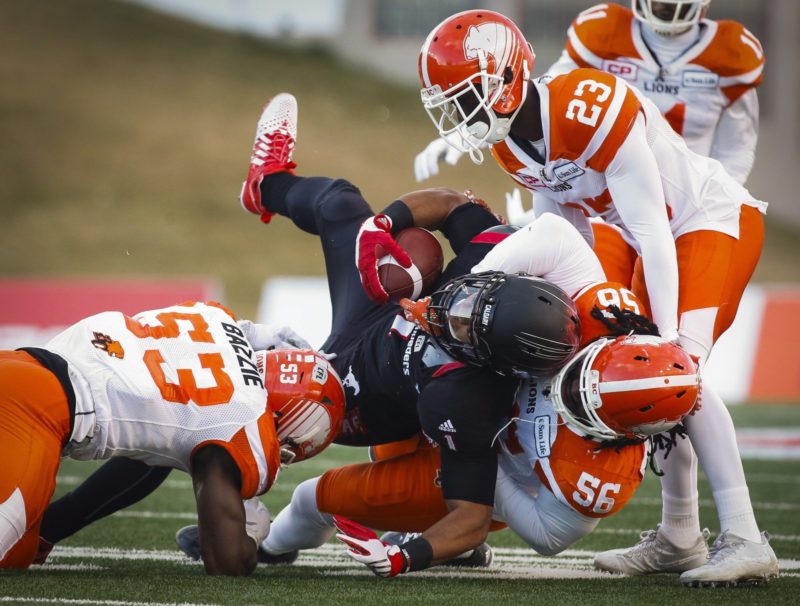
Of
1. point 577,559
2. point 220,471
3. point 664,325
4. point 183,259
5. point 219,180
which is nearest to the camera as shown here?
point 220,471

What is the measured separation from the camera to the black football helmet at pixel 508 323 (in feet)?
10.1

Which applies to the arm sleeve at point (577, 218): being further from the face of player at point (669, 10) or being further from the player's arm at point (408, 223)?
the face of player at point (669, 10)

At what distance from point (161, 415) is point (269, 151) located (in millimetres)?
Result: 1444

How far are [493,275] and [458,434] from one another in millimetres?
426

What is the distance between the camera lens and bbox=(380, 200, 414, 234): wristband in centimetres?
369

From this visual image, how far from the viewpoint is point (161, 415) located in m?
3.19

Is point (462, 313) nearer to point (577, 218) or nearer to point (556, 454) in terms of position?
point (556, 454)

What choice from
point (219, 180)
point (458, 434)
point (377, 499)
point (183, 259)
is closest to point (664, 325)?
point (458, 434)

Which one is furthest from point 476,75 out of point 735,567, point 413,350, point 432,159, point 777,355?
point 777,355

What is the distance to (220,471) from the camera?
3.16 metres

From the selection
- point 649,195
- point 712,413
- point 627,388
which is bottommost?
point 712,413

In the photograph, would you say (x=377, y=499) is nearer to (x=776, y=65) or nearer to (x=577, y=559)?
(x=577, y=559)

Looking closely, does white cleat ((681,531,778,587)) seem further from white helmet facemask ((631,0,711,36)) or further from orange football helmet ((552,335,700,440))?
white helmet facemask ((631,0,711,36))

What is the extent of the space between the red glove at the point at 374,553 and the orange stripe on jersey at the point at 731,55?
2390 mm
